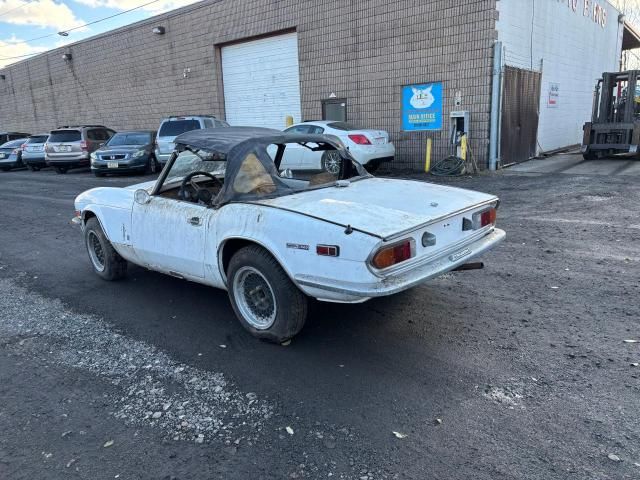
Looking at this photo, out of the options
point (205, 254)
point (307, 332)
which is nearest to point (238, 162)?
point (205, 254)

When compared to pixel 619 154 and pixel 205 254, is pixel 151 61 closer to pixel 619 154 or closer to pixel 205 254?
pixel 619 154

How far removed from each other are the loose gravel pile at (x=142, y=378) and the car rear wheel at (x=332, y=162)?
Answer: 225cm

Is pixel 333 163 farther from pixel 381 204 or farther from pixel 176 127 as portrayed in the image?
pixel 176 127

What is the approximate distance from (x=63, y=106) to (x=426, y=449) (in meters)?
31.6

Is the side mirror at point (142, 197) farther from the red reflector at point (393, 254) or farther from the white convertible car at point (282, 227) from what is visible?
the red reflector at point (393, 254)

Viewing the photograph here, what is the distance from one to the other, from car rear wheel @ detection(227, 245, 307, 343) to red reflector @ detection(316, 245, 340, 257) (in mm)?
445

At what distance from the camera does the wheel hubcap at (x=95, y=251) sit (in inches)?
222

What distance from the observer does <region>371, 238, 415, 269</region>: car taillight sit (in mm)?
3168

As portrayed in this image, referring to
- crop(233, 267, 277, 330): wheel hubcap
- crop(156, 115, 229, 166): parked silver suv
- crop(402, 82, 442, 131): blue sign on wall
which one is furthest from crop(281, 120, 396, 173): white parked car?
crop(233, 267, 277, 330): wheel hubcap

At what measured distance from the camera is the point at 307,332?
13.4 feet

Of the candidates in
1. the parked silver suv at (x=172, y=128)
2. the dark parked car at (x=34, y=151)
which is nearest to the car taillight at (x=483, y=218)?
the parked silver suv at (x=172, y=128)

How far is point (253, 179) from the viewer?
13.2 feet

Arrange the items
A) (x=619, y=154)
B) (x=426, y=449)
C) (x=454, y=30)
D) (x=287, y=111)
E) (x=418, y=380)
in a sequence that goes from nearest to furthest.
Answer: (x=426, y=449) → (x=418, y=380) → (x=454, y=30) → (x=619, y=154) → (x=287, y=111)

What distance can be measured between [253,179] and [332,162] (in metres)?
1.02
